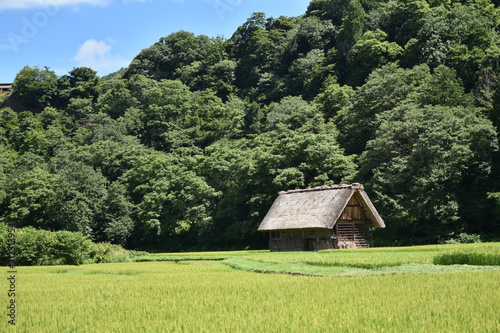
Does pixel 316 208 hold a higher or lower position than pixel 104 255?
higher

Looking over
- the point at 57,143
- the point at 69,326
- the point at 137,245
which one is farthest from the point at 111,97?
the point at 69,326

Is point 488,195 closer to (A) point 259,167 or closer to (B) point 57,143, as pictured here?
(A) point 259,167

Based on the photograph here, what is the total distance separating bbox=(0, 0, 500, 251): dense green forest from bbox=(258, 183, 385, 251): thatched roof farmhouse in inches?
103

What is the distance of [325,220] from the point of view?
3312cm

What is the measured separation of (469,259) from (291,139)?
28622mm

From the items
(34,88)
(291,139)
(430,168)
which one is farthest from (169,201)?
(34,88)

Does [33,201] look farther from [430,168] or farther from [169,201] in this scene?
[430,168]

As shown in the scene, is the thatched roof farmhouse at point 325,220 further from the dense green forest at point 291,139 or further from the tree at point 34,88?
the tree at point 34,88

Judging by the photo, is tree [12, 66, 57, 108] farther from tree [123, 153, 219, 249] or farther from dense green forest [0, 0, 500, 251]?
tree [123, 153, 219, 249]

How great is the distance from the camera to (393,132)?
39312 mm

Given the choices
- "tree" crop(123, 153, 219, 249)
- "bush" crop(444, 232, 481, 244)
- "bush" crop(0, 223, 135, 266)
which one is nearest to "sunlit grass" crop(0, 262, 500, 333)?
"bush" crop(0, 223, 135, 266)

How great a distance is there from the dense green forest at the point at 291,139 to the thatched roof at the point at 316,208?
3107 millimetres

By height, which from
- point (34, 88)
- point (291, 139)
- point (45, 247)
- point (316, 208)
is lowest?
point (45, 247)

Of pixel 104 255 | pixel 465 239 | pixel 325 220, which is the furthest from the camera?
pixel 104 255
